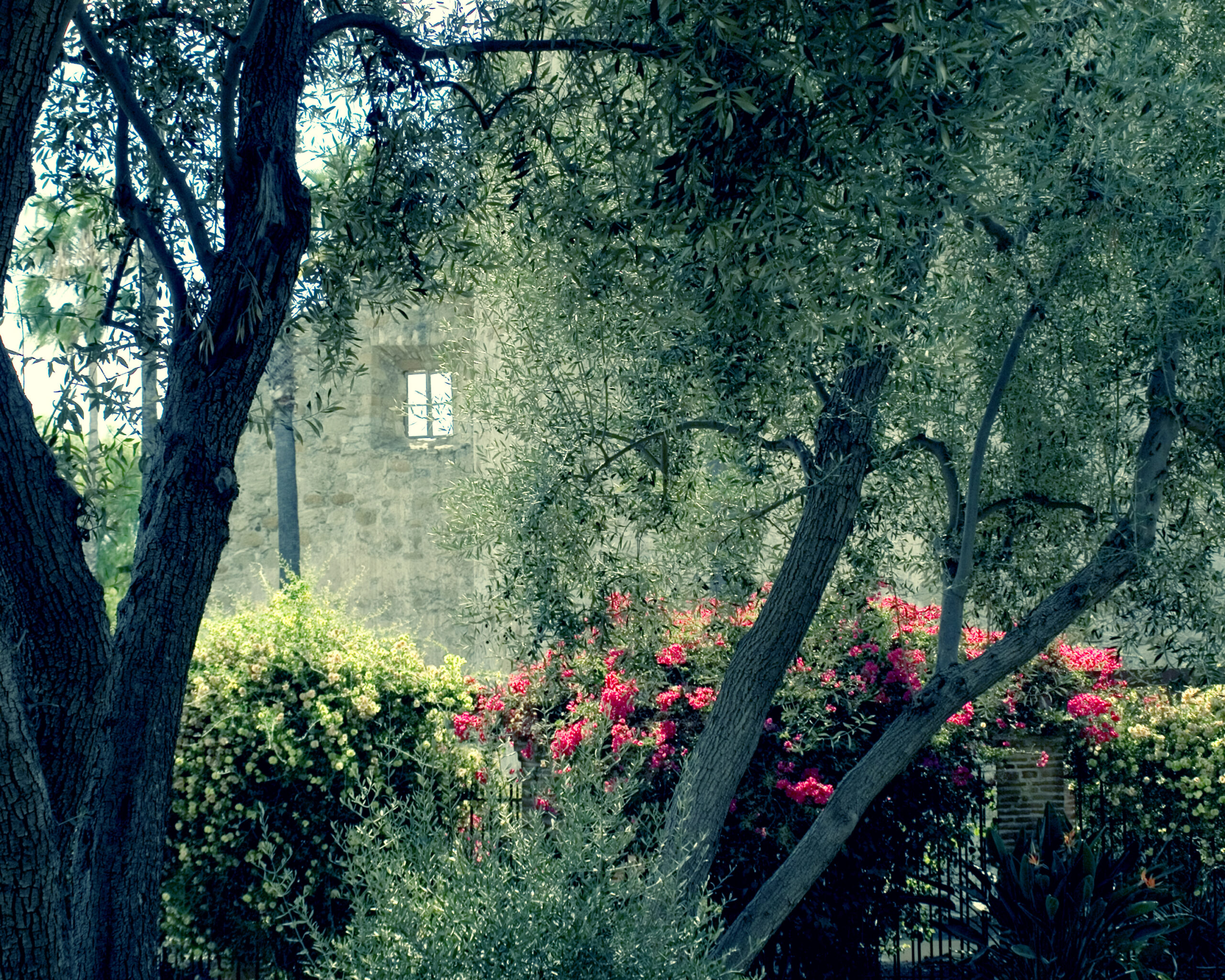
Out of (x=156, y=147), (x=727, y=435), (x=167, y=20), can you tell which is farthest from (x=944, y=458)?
(x=167, y=20)

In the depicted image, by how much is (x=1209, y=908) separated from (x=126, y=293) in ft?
24.7

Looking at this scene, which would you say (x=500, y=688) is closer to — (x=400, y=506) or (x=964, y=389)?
(x=964, y=389)

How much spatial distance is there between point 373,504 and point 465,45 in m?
12.1

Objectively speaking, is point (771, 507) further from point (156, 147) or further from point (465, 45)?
point (156, 147)

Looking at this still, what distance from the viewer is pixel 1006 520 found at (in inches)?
287

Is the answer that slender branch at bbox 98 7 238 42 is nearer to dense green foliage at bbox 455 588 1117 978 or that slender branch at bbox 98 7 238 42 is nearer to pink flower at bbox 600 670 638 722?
dense green foliage at bbox 455 588 1117 978

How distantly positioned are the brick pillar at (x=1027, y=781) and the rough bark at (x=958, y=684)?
Answer: 6.24 ft

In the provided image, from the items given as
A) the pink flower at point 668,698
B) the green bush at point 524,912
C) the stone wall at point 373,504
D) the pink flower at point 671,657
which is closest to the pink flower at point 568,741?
the pink flower at point 668,698

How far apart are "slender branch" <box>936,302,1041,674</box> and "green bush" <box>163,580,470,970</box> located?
3270 millimetres

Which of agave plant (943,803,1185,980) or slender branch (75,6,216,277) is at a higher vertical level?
slender branch (75,6,216,277)

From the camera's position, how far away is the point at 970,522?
259 inches

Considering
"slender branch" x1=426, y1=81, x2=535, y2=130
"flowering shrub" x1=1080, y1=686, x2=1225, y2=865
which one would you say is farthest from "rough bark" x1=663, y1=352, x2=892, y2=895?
"flowering shrub" x1=1080, y1=686, x2=1225, y2=865

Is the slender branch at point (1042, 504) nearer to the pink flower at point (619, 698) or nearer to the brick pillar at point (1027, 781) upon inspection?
the brick pillar at point (1027, 781)

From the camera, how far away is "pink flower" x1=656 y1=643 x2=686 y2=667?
7992 millimetres
